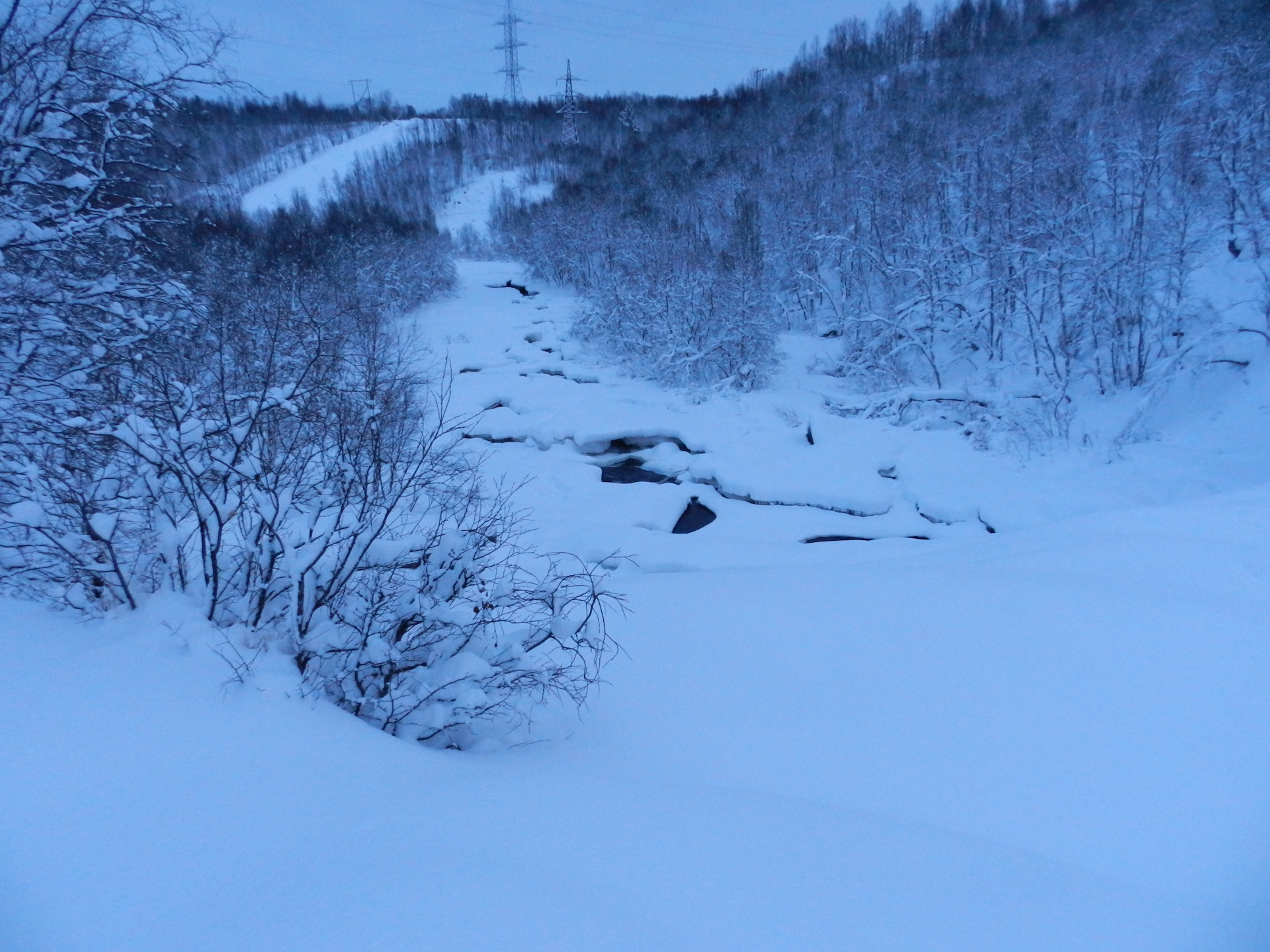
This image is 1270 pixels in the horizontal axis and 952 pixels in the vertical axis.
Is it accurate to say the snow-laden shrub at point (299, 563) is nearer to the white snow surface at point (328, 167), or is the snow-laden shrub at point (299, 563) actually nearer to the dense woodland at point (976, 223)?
the dense woodland at point (976, 223)

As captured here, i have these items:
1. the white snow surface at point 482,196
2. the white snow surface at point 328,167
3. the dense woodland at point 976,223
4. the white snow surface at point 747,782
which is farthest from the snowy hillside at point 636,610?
the white snow surface at point 328,167

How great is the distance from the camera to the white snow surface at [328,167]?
29969mm

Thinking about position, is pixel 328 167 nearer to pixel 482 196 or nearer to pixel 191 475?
pixel 482 196

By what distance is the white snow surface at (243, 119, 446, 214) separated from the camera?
2997 centimetres

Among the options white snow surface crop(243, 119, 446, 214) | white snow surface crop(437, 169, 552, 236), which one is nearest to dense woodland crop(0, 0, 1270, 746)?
white snow surface crop(437, 169, 552, 236)

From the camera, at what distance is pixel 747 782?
8.32 feet

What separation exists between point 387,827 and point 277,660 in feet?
3.53

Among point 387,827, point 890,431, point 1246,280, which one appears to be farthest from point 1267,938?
point 1246,280

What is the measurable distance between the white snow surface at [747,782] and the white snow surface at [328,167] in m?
28.9

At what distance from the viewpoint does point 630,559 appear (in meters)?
5.73

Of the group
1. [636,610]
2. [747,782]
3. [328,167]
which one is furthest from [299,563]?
[328,167]

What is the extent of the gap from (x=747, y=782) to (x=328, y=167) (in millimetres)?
42753

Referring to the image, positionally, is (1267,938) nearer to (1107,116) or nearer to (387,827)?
(387,827)

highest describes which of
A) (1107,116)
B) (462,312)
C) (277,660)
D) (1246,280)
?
(1107,116)
